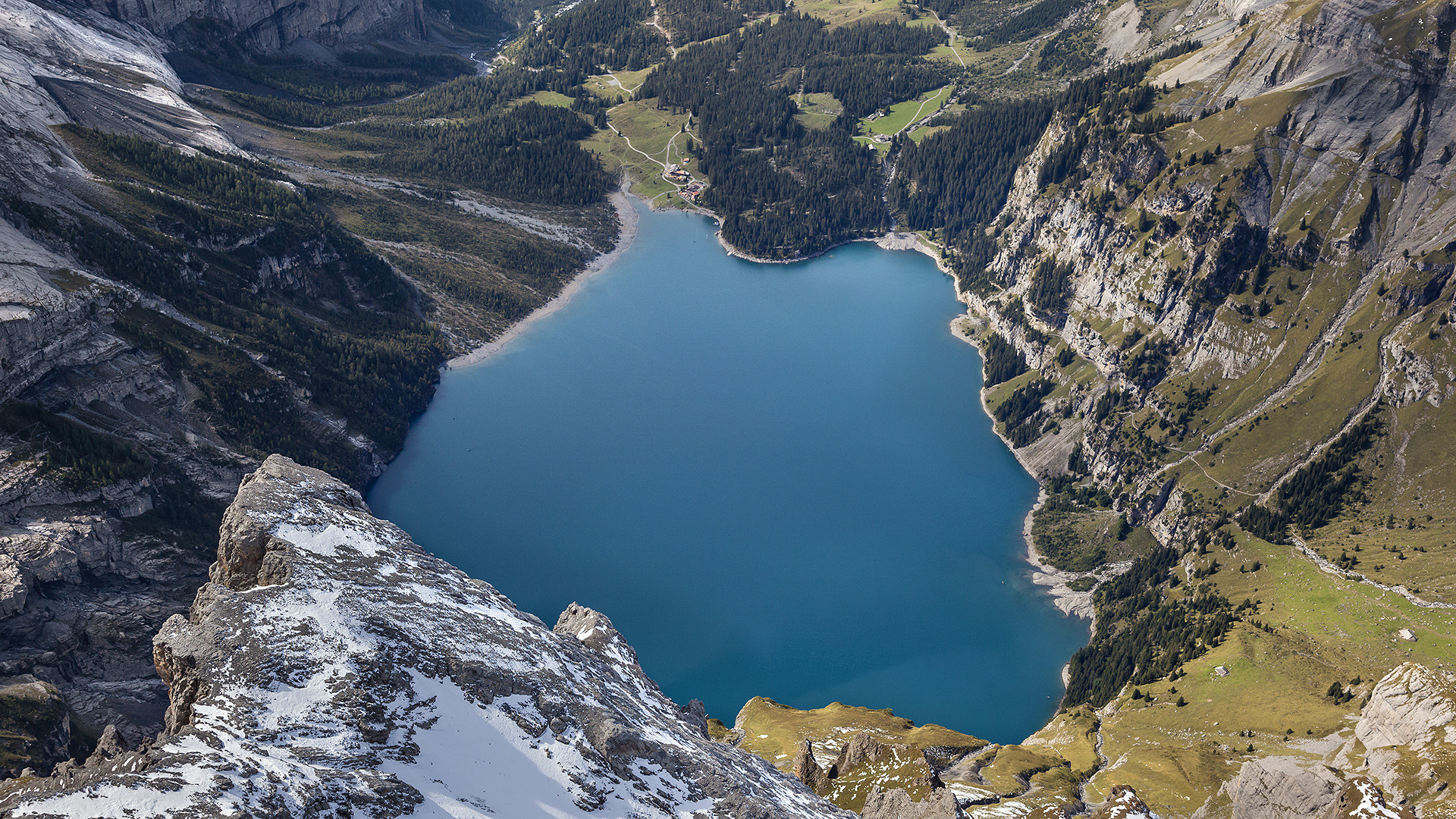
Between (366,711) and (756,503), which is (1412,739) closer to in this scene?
(366,711)

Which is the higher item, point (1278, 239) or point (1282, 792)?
point (1278, 239)

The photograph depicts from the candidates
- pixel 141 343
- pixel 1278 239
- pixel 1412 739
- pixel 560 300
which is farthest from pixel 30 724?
pixel 1278 239

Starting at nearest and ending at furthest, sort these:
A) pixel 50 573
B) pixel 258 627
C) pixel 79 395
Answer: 1. pixel 258 627
2. pixel 50 573
3. pixel 79 395

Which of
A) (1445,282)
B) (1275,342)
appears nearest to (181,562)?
(1275,342)

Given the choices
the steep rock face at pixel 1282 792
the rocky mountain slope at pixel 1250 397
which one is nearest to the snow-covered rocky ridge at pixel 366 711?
the steep rock face at pixel 1282 792

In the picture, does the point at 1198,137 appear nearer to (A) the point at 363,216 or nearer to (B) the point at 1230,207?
(B) the point at 1230,207

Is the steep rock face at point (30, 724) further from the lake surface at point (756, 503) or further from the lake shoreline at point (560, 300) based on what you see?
the lake shoreline at point (560, 300)
